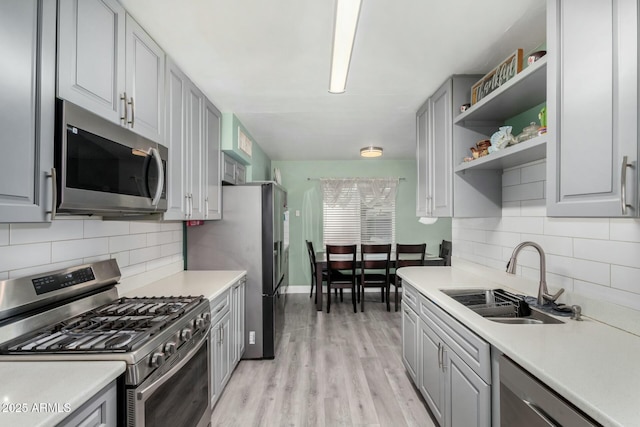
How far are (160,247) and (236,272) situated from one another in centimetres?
67

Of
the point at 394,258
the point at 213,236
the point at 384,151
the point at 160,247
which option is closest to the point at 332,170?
the point at 384,151

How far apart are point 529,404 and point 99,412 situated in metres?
1.42

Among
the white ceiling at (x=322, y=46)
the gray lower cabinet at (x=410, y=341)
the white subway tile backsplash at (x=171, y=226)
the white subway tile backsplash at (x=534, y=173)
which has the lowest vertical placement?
the gray lower cabinet at (x=410, y=341)

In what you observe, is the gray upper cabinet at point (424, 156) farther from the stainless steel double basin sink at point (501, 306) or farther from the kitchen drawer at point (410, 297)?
the stainless steel double basin sink at point (501, 306)

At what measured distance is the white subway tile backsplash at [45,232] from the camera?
136cm

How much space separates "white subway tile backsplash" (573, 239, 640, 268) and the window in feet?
13.5

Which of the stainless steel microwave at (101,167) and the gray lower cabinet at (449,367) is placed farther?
the gray lower cabinet at (449,367)

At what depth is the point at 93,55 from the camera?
4.34 ft

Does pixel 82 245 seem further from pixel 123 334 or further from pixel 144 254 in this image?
pixel 123 334

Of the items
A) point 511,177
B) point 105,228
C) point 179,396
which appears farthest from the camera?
point 511,177

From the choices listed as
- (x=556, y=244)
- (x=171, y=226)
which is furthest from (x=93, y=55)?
(x=556, y=244)

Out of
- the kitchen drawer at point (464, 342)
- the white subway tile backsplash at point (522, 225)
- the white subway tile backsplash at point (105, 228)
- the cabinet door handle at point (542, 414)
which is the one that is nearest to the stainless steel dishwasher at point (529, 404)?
the cabinet door handle at point (542, 414)

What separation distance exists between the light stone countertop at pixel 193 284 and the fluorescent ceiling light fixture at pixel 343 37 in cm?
166

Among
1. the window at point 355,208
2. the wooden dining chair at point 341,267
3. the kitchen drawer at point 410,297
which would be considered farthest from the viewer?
the window at point 355,208
